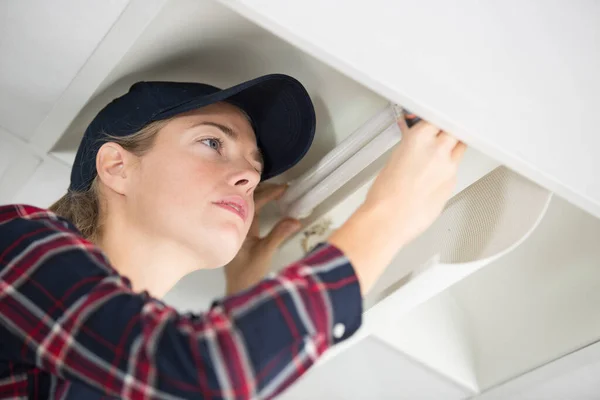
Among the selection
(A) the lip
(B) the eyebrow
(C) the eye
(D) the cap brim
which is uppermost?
(D) the cap brim

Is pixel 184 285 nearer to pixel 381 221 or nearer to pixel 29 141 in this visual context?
pixel 29 141

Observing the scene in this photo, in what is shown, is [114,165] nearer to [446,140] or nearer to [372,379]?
[446,140]

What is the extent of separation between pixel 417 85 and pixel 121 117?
21.2 inches

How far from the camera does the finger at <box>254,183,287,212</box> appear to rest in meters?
1.42

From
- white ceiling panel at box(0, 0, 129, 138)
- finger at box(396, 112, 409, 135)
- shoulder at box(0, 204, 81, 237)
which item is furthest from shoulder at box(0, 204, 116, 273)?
finger at box(396, 112, 409, 135)

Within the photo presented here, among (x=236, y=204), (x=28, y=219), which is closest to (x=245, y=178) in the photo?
(x=236, y=204)

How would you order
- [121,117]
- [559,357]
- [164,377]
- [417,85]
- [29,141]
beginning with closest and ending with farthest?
1. [164,377]
2. [417,85]
3. [121,117]
4. [29,141]
5. [559,357]

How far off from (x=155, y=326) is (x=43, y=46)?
1.91ft

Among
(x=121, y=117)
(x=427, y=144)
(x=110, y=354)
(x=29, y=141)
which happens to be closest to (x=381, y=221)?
(x=427, y=144)

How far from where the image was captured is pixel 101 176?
130 cm

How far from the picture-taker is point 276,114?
1.39 m

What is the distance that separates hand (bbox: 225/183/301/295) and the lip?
0.60 ft

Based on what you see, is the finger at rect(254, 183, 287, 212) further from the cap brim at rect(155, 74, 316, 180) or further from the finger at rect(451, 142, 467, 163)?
the finger at rect(451, 142, 467, 163)

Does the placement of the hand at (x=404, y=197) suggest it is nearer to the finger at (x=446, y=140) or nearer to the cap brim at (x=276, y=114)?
the finger at (x=446, y=140)
